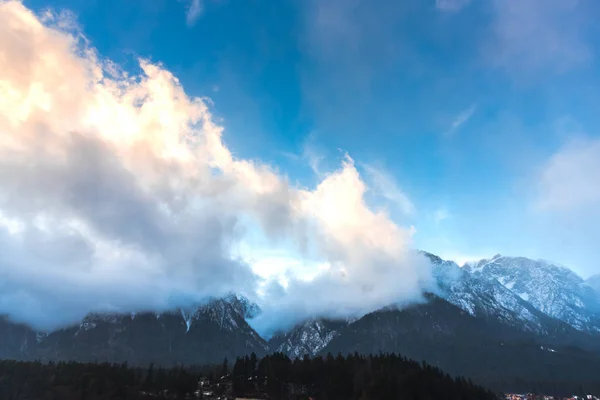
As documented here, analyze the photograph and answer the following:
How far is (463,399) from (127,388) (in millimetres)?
158248

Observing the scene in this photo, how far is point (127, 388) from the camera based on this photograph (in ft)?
648

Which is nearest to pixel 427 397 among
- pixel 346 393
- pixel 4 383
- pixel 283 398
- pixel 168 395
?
pixel 346 393

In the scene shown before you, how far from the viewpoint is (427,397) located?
589 ft

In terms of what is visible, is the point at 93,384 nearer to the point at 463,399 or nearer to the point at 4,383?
the point at 4,383

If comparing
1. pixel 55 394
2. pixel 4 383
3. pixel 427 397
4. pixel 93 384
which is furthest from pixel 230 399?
pixel 4 383

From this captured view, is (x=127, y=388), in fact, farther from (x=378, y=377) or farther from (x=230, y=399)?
(x=378, y=377)

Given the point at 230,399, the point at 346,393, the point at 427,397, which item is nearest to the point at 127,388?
the point at 230,399

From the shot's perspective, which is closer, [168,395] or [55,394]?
[55,394]

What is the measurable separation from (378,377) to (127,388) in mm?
117828

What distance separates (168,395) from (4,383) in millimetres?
74829

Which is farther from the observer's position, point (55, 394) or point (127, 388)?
point (127, 388)

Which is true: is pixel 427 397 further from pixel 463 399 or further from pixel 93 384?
pixel 93 384

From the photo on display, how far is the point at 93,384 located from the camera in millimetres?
190875

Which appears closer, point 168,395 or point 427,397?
point 427,397
